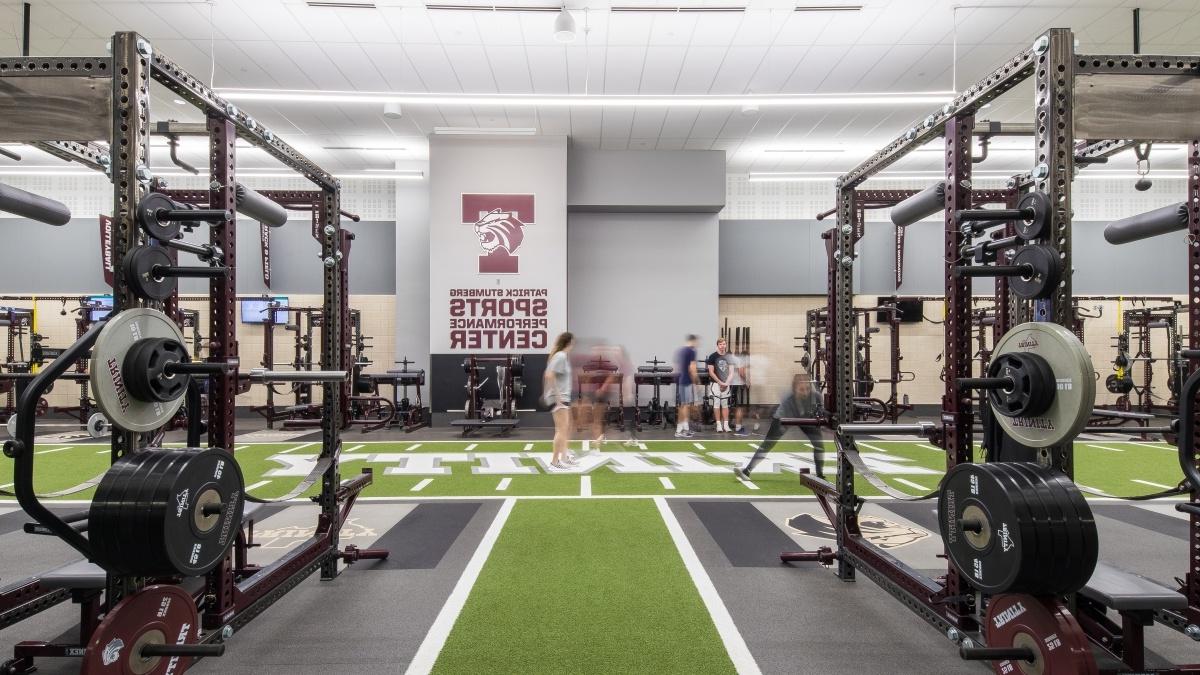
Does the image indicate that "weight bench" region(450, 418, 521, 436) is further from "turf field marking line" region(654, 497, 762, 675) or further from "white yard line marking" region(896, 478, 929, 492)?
"white yard line marking" region(896, 478, 929, 492)

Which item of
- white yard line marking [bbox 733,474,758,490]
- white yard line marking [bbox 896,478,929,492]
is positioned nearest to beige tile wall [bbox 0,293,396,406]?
white yard line marking [bbox 733,474,758,490]

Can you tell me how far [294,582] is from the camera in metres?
2.62

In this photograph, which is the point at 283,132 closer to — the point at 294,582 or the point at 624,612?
the point at 294,582

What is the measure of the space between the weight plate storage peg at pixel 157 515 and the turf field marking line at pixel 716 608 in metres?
1.94

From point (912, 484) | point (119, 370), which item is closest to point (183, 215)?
point (119, 370)

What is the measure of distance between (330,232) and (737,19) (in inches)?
186

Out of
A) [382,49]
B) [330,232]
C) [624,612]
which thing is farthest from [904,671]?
[382,49]

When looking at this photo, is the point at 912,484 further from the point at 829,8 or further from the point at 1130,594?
the point at 829,8

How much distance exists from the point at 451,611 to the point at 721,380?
21.6 ft

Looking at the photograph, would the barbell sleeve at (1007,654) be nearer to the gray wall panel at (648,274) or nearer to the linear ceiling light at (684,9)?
the linear ceiling light at (684,9)

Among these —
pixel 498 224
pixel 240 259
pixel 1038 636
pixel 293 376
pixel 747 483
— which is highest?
pixel 498 224

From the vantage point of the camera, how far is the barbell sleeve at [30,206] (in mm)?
2336

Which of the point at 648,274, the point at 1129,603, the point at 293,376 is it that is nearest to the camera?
the point at 1129,603

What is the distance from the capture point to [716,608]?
263 centimetres
